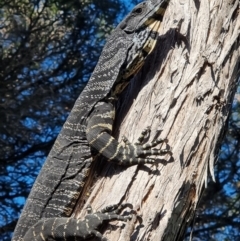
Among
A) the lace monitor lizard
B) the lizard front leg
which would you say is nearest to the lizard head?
the lace monitor lizard

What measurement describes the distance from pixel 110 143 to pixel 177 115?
0.41m

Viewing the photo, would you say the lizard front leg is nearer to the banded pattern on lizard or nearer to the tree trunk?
the tree trunk

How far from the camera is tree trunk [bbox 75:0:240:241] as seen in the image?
3.50m

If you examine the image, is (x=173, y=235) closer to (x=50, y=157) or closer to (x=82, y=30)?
(x=50, y=157)

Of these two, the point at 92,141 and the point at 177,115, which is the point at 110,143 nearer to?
the point at 92,141

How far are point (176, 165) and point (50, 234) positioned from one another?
31.7 inches

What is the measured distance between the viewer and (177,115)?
3.67 meters

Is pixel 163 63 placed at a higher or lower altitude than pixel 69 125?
higher

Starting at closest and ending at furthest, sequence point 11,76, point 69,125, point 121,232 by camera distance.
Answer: point 121,232, point 69,125, point 11,76

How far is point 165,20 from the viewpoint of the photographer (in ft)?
13.3

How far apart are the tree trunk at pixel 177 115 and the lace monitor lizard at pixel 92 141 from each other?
0.07m

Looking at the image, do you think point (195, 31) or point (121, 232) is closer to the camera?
point (121, 232)

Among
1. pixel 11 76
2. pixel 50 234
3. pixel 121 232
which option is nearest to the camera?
pixel 121 232

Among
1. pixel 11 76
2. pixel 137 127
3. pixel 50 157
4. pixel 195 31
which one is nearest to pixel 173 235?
pixel 137 127
